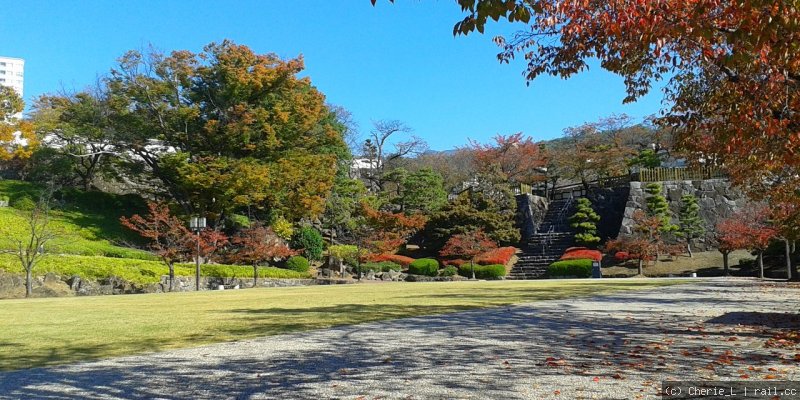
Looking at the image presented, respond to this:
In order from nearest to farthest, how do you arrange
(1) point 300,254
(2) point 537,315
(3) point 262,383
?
(3) point 262,383
(2) point 537,315
(1) point 300,254

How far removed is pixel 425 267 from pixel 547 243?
8748 millimetres

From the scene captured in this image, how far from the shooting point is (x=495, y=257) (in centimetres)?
3369

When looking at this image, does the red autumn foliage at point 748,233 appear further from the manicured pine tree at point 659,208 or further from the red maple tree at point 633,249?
the manicured pine tree at point 659,208

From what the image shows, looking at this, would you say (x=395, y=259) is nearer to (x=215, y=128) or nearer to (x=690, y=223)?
(x=215, y=128)

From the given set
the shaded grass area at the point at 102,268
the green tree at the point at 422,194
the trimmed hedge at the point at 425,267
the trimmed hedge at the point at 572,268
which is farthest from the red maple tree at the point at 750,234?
the shaded grass area at the point at 102,268

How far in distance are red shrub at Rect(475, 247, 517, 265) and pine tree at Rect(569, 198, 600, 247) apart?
469cm

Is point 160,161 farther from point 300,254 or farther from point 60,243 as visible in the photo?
point 300,254

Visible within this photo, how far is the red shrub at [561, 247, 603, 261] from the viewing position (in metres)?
31.5

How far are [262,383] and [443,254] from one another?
30601mm

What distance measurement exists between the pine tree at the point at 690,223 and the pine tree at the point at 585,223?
191 inches

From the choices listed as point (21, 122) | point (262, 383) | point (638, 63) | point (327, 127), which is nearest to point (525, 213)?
point (327, 127)

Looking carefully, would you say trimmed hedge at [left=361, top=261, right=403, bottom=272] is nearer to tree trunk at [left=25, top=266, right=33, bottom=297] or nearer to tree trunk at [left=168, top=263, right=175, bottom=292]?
tree trunk at [left=168, top=263, right=175, bottom=292]

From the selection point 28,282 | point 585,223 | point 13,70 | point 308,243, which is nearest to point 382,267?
point 308,243

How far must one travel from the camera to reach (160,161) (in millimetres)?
30250
